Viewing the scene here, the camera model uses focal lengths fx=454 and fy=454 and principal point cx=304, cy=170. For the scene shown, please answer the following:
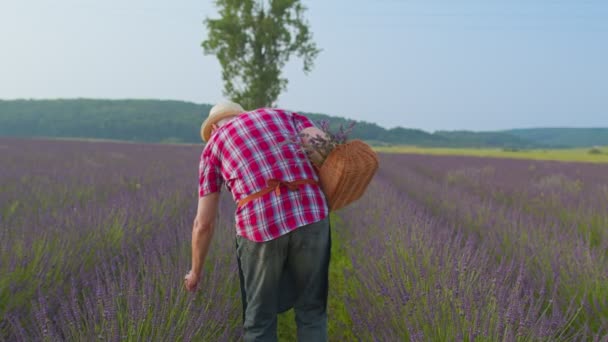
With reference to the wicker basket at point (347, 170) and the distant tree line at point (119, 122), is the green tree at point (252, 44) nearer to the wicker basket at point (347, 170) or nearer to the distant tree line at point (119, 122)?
the wicker basket at point (347, 170)

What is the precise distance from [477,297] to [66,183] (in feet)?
19.0

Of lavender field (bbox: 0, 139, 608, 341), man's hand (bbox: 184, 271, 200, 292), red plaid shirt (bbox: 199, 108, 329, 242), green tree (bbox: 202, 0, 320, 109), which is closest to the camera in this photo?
lavender field (bbox: 0, 139, 608, 341)

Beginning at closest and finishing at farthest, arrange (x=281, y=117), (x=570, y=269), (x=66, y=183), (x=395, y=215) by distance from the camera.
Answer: (x=281, y=117) → (x=570, y=269) → (x=395, y=215) → (x=66, y=183)

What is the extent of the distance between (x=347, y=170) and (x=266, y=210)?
41cm

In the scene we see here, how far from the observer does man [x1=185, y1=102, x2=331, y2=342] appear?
79.6 inches

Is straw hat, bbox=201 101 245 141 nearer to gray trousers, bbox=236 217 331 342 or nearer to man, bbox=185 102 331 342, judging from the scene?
man, bbox=185 102 331 342

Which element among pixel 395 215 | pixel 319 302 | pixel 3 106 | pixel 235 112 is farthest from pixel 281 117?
pixel 3 106

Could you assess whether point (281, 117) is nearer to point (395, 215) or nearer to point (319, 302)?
point (319, 302)

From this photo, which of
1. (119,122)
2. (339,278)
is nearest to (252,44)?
(339,278)

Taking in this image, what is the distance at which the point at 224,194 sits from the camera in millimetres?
6480

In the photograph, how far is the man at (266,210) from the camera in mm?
2021

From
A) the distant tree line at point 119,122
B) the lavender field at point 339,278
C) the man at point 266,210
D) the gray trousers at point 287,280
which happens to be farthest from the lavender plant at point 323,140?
the distant tree line at point 119,122

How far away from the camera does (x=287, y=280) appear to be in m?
2.21

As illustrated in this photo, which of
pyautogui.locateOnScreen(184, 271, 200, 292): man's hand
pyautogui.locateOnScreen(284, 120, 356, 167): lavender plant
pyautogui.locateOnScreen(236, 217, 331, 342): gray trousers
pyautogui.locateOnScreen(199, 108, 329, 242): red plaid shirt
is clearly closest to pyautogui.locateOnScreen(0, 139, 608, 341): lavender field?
pyautogui.locateOnScreen(184, 271, 200, 292): man's hand
